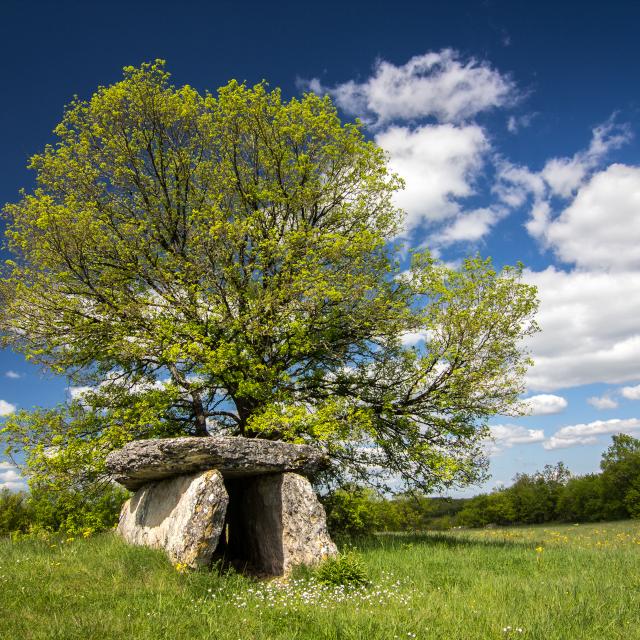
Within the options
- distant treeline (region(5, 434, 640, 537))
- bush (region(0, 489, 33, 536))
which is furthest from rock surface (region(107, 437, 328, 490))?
bush (region(0, 489, 33, 536))

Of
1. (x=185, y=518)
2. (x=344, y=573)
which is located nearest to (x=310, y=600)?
(x=344, y=573)

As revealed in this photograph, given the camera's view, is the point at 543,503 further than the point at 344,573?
Yes

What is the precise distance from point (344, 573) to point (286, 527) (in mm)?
2232

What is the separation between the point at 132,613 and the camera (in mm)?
7383

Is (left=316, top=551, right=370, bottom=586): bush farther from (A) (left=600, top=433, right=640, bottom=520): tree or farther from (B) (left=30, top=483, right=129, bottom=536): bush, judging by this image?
(A) (left=600, top=433, right=640, bottom=520): tree

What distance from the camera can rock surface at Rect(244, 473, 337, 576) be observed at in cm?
1075

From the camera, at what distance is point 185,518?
1016 centimetres

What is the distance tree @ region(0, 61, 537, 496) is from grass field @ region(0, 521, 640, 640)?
12.4 ft

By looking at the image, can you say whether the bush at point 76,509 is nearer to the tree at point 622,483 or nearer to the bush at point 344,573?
the bush at point 344,573

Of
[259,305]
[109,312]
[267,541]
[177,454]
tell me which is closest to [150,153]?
[109,312]

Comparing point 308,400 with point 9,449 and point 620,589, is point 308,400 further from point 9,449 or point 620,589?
point 620,589

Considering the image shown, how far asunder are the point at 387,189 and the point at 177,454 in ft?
36.3

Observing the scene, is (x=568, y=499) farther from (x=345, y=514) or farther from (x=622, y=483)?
(x=345, y=514)

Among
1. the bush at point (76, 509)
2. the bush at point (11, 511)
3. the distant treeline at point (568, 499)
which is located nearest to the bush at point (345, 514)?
the bush at point (76, 509)
